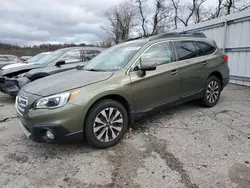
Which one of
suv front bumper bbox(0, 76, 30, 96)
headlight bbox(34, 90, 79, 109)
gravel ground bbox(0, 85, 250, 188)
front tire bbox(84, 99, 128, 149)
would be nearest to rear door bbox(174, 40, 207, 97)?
gravel ground bbox(0, 85, 250, 188)

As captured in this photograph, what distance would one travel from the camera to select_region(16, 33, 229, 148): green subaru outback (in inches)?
117

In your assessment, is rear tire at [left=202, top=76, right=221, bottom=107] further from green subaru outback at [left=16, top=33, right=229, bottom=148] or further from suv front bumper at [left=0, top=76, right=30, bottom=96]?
suv front bumper at [left=0, top=76, right=30, bottom=96]

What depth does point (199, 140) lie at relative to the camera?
3502 millimetres

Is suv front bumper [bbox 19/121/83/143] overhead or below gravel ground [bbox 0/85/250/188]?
overhead

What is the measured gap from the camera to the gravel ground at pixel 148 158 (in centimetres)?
256

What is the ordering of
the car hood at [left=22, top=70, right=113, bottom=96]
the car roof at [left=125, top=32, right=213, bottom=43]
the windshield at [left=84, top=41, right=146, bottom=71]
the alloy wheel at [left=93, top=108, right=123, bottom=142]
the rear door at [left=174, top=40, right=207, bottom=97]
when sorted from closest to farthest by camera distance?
the car hood at [left=22, top=70, right=113, bottom=96]
the alloy wheel at [left=93, top=108, right=123, bottom=142]
the windshield at [left=84, top=41, right=146, bottom=71]
the car roof at [left=125, top=32, right=213, bottom=43]
the rear door at [left=174, top=40, right=207, bottom=97]

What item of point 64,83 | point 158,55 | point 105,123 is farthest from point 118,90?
point 158,55

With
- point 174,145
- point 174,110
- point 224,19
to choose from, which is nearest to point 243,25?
point 224,19

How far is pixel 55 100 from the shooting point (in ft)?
9.69

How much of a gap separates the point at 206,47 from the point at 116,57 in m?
2.18

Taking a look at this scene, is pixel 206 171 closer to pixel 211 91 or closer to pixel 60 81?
pixel 60 81

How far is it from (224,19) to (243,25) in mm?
960

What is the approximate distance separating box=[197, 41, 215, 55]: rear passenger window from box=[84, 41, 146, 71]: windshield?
5.12 feet

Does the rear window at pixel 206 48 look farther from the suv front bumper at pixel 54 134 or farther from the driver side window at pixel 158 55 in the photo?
the suv front bumper at pixel 54 134
